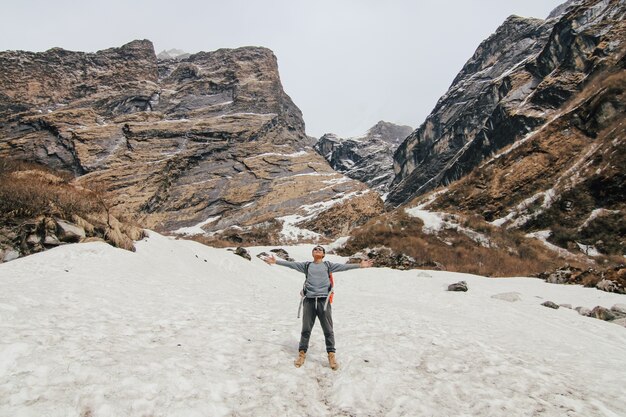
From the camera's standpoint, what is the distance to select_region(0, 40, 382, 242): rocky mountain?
8088cm

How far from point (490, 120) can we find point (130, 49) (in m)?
139

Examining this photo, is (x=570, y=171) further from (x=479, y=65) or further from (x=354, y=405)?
(x=479, y=65)

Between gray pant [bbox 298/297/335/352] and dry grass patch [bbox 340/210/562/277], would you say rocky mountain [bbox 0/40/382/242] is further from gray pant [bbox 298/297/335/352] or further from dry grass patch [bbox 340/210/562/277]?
gray pant [bbox 298/297/335/352]

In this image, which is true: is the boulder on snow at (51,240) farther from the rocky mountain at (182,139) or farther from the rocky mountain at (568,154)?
the rocky mountain at (182,139)

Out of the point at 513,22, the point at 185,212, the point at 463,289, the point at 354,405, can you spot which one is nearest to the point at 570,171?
the point at 463,289

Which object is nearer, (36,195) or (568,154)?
(36,195)

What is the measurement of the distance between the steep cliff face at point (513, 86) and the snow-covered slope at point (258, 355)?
175ft

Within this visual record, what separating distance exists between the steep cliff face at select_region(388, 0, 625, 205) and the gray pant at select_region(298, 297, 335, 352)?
56.3 meters

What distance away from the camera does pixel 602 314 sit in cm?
1066

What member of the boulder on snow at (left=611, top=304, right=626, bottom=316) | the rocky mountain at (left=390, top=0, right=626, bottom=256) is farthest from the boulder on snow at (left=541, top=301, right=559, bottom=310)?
the rocky mountain at (left=390, top=0, right=626, bottom=256)

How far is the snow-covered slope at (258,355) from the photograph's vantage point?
4.31m

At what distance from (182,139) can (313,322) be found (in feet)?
350

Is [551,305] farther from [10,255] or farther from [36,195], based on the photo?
[36,195]

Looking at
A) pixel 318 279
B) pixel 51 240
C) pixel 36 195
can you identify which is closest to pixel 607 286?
pixel 318 279
